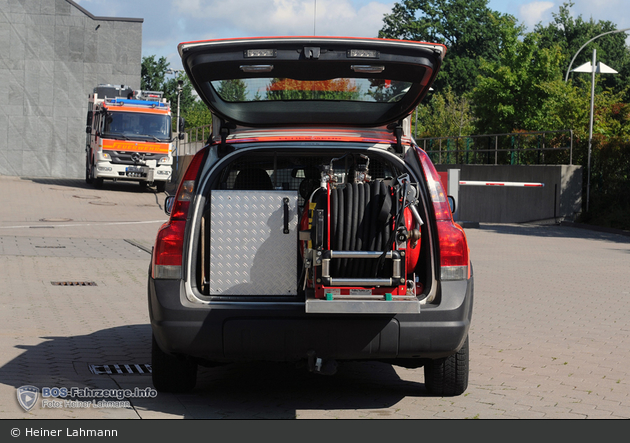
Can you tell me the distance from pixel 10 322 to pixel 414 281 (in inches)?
182

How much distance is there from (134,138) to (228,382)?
2494cm

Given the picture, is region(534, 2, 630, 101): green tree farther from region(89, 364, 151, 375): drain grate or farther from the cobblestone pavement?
region(89, 364, 151, 375): drain grate

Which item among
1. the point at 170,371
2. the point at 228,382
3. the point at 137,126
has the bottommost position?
the point at 228,382

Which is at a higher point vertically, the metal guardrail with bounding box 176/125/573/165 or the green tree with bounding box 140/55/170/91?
the green tree with bounding box 140/55/170/91

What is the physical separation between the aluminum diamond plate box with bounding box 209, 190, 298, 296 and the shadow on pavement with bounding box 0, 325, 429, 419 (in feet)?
2.01

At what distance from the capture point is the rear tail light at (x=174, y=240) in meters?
5.18

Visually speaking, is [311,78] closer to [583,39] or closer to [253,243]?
[253,243]

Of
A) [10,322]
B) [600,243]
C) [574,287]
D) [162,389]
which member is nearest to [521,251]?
[600,243]

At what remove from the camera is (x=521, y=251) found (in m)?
17.2

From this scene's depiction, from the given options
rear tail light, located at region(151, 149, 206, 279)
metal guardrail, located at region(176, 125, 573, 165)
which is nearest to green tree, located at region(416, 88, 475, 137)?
metal guardrail, located at region(176, 125, 573, 165)

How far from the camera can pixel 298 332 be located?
5.00m

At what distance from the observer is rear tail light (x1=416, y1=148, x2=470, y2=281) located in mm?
5176

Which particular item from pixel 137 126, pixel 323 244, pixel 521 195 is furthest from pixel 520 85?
pixel 323 244

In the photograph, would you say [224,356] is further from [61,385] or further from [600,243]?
[600,243]
